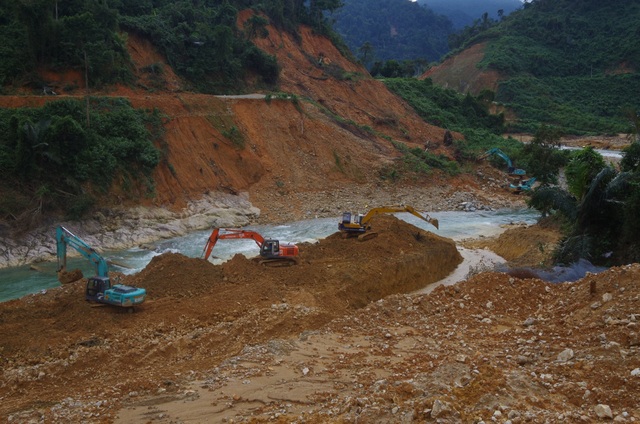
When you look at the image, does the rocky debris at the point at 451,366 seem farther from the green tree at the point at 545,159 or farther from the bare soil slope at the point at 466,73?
the bare soil slope at the point at 466,73

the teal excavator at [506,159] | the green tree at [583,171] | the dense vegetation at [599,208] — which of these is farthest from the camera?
the teal excavator at [506,159]

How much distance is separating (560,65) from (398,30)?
80.8 m

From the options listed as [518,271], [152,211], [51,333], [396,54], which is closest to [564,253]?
[518,271]

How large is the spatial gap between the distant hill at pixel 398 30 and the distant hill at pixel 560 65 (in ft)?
169

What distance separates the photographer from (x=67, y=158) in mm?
27906

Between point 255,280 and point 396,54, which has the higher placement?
point 396,54

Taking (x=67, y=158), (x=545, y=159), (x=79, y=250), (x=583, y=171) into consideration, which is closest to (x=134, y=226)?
(x=67, y=158)

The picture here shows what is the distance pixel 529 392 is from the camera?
9.21 metres

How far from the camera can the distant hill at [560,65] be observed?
75.4m

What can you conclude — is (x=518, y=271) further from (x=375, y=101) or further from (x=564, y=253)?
(x=375, y=101)

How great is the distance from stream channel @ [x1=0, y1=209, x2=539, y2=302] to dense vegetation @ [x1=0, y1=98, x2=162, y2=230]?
2119 millimetres

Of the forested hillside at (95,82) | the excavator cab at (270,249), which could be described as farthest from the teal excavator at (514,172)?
the excavator cab at (270,249)

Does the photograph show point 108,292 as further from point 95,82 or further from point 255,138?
point 95,82

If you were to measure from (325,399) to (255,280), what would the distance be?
8.35 meters
